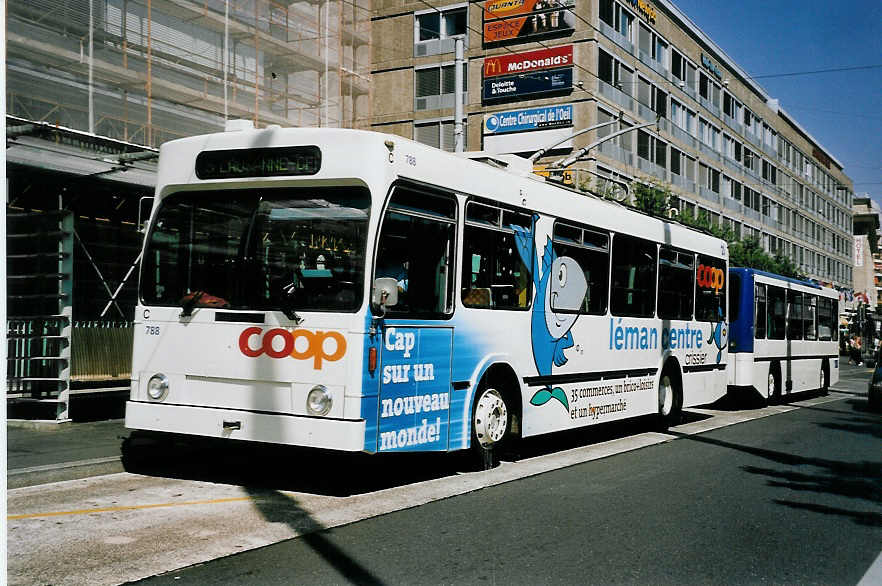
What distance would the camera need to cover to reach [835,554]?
6.20 m

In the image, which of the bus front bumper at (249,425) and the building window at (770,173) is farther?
the building window at (770,173)

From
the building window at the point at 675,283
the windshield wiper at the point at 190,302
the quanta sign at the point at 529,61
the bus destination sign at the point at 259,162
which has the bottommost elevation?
the windshield wiper at the point at 190,302

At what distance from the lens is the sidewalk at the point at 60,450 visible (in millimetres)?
8070

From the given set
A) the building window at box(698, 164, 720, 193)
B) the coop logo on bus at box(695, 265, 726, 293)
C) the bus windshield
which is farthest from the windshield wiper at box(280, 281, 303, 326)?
the building window at box(698, 164, 720, 193)

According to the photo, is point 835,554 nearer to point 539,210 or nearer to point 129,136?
point 539,210

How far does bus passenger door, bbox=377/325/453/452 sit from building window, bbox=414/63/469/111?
4126 centimetres

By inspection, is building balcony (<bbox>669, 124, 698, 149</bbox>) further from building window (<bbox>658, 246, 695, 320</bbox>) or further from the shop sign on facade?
building window (<bbox>658, 246, 695, 320</bbox>)

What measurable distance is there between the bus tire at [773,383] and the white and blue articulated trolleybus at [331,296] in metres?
11.3

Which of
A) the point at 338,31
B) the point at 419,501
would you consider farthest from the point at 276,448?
the point at 338,31

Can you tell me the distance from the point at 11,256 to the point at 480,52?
3910cm

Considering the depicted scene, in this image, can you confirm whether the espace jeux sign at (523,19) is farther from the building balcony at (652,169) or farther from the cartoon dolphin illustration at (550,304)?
the cartoon dolphin illustration at (550,304)

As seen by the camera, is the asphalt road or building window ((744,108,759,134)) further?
building window ((744,108,759,134))

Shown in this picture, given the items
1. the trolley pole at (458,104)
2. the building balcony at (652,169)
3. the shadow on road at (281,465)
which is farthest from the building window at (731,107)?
the shadow on road at (281,465)

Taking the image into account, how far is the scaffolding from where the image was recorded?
1656cm
